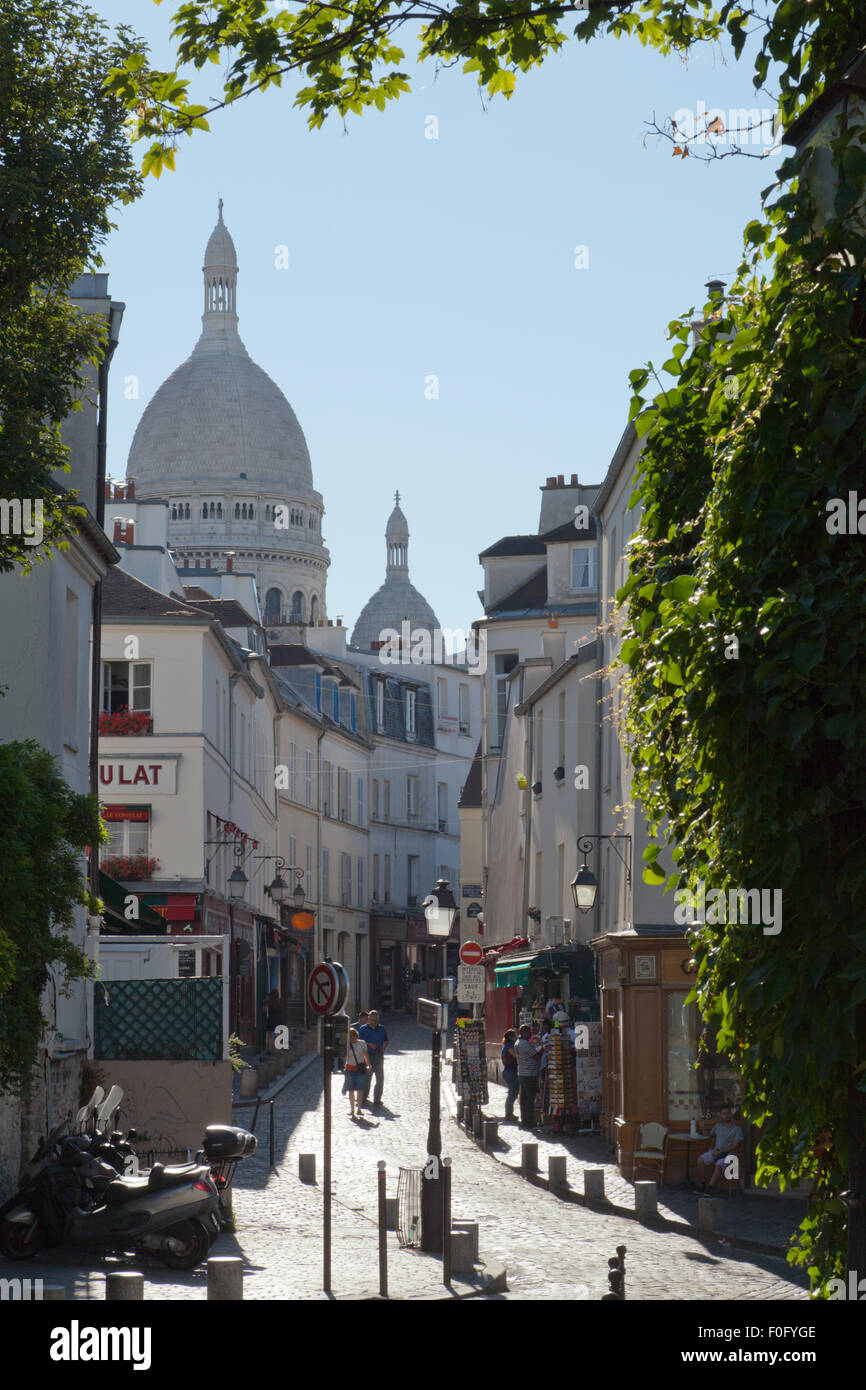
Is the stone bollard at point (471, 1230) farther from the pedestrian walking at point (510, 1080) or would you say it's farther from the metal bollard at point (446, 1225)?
the pedestrian walking at point (510, 1080)

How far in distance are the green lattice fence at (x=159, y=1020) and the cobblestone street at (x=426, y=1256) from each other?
174cm

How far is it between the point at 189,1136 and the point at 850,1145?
13.9 m

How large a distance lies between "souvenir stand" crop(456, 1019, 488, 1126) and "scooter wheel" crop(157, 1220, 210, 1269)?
1320cm

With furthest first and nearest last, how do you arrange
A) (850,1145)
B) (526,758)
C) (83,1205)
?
(526,758) → (83,1205) → (850,1145)

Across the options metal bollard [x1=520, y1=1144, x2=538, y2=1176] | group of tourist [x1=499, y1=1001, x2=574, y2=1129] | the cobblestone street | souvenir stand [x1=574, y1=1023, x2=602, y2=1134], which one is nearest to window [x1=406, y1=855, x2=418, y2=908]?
group of tourist [x1=499, y1=1001, x2=574, y2=1129]

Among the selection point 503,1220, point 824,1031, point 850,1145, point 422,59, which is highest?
point 422,59

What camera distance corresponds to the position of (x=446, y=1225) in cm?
1416

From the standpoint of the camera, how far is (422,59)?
279 inches

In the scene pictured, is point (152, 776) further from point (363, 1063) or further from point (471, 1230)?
point (471, 1230)

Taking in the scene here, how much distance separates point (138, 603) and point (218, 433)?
104 m

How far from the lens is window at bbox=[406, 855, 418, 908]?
79375 mm

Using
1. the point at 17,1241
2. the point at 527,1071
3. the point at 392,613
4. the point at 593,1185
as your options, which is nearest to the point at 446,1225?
the point at 17,1241
